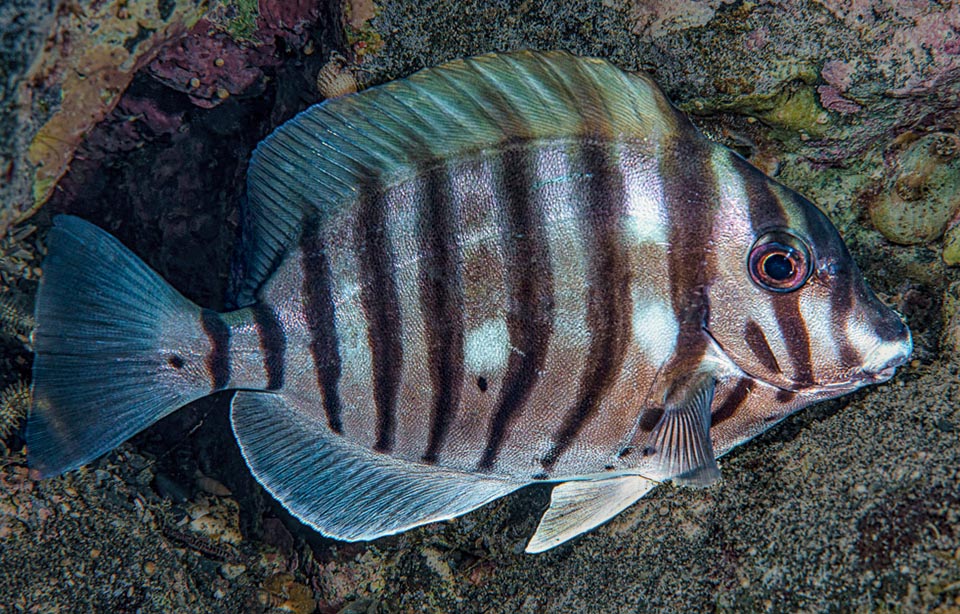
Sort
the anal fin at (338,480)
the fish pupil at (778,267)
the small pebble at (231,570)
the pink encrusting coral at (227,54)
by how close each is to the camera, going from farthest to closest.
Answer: the small pebble at (231,570), the pink encrusting coral at (227,54), the anal fin at (338,480), the fish pupil at (778,267)

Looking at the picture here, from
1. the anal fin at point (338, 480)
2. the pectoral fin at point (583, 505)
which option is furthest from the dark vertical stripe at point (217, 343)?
the pectoral fin at point (583, 505)

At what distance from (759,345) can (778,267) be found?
207 millimetres

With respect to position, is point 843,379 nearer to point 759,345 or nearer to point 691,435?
point 759,345

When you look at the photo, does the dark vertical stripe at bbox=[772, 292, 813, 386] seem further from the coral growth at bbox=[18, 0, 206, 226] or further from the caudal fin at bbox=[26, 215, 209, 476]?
the coral growth at bbox=[18, 0, 206, 226]

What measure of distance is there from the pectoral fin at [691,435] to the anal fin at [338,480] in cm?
56

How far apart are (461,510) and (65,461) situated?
117cm

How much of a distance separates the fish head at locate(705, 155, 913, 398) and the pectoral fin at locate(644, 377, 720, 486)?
0.17 m

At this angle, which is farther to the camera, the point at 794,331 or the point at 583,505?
the point at 583,505

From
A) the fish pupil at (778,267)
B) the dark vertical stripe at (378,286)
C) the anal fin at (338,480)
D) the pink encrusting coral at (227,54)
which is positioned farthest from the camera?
the pink encrusting coral at (227,54)

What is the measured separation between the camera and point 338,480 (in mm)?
1968

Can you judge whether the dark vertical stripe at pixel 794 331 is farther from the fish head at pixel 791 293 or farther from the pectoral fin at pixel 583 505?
the pectoral fin at pixel 583 505

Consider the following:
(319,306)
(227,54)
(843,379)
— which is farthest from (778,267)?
(227,54)

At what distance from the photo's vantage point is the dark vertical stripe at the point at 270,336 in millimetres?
1700

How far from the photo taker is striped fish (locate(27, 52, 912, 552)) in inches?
61.0
